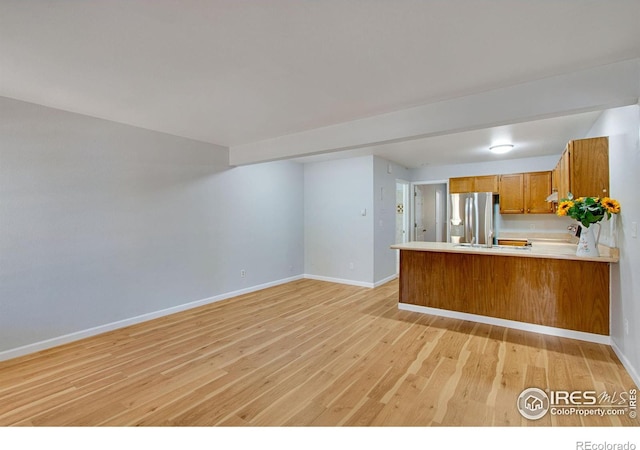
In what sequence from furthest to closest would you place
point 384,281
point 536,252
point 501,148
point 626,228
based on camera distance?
point 384,281, point 501,148, point 536,252, point 626,228

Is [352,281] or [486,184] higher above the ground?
[486,184]

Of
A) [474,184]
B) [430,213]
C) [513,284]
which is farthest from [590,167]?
[430,213]

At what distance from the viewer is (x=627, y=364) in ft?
8.36

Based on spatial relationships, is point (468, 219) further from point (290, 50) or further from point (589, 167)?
point (290, 50)

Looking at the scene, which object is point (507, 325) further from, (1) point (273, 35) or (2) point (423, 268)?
(1) point (273, 35)

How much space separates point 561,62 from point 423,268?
272cm

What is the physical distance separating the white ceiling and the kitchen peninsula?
2.04 metres

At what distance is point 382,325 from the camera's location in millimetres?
3662

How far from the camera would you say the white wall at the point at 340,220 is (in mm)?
5617

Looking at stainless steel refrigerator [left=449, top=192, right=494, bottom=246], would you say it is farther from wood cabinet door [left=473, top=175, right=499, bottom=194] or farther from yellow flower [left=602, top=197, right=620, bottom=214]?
yellow flower [left=602, top=197, right=620, bottom=214]

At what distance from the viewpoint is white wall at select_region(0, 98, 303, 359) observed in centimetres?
286

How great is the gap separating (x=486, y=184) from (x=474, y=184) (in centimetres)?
22

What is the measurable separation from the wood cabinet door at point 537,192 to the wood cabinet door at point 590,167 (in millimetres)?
2537
